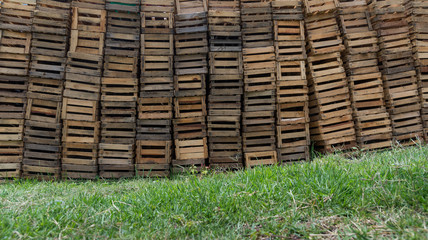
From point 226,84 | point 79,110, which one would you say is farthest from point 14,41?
point 226,84

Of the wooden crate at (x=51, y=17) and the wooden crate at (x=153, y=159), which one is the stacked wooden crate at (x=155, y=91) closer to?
the wooden crate at (x=153, y=159)

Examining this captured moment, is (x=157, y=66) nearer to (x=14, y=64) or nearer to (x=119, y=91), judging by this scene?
(x=119, y=91)

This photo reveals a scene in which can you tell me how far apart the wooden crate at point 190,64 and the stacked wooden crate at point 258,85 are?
41.2 inches

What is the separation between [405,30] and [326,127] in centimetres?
327

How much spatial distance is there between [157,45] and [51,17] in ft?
8.66

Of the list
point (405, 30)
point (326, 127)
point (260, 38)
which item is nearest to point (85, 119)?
point (260, 38)

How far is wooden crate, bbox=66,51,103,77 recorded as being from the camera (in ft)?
23.1

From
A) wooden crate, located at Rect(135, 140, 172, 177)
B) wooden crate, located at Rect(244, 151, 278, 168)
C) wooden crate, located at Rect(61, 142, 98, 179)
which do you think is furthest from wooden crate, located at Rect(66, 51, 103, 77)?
wooden crate, located at Rect(244, 151, 278, 168)

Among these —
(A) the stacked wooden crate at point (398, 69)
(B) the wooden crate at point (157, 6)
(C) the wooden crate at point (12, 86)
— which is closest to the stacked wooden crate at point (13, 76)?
(C) the wooden crate at point (12, 86)

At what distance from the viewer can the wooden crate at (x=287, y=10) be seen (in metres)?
7.45

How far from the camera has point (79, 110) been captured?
23.1 feet

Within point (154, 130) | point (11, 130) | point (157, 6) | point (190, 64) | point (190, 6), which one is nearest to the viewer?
point (11, 130)

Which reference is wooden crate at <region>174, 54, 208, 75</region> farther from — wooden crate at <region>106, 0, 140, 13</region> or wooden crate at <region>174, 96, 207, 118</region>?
wooden crate at <region>106, 0, 140, 13</region>

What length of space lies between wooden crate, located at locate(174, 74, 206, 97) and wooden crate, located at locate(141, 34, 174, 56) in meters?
0.72
